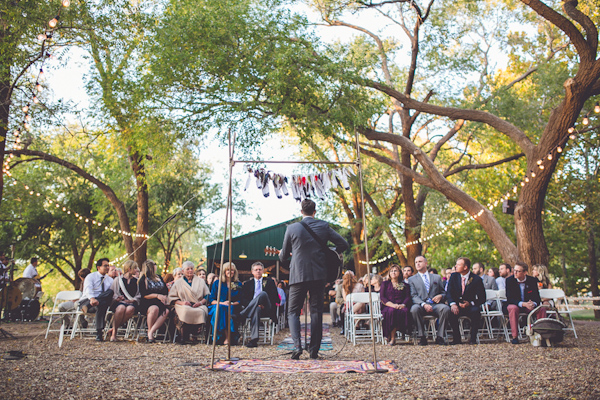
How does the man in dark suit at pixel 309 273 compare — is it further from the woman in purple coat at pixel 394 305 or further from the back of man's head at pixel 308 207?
the woman in purple coat at pixel 394 305

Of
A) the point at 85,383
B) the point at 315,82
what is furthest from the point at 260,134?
the point at 85,383

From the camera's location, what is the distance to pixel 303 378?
4090 millimetres

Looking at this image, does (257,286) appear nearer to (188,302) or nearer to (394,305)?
(188,302)

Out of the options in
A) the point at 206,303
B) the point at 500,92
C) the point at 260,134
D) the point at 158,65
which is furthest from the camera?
the point at 500,92

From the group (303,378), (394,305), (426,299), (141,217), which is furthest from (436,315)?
(141,217)

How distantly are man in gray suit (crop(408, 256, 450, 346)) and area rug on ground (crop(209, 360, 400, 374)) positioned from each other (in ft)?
8.61

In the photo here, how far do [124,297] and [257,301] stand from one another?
2351 millimetres

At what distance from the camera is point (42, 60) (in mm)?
8328

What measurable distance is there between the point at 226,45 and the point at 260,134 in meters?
2.37

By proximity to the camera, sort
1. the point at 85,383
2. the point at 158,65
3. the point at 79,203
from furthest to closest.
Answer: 1. the point at 79,203
2. the point at 158,65
3. the point at 85,383

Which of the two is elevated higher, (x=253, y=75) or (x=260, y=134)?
(x=253, y=75)

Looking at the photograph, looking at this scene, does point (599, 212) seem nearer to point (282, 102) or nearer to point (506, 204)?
point (506, 204)

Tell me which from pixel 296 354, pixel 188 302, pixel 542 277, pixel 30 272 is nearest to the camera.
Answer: pixel 296 354

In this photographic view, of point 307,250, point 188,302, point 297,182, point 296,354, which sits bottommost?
point 296,354
